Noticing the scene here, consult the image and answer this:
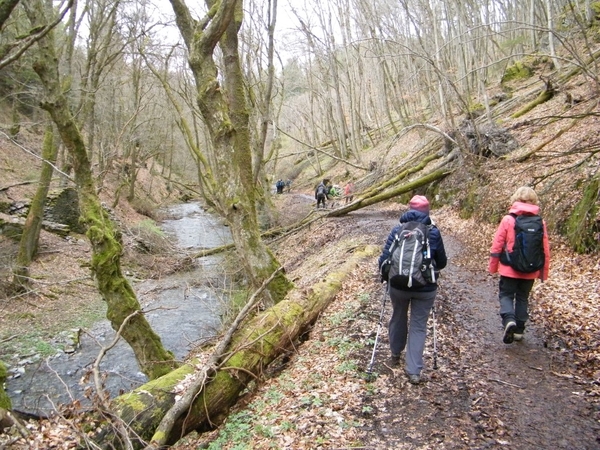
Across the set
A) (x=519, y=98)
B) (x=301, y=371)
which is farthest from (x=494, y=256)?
(x=519, y=98)

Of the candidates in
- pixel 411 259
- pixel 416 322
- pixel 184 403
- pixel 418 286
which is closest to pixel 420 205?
pixel 411 259

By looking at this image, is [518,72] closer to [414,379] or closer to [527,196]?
[527,196]

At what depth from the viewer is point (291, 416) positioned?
4.55 meters

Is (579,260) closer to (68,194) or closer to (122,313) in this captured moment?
(122,313)

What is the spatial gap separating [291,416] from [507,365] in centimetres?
269

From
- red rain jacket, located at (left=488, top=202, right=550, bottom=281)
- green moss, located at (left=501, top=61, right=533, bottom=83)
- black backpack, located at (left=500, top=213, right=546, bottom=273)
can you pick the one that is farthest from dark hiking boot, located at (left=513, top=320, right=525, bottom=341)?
green moss, located at (left=501, top=61, right=533, bottom=83)

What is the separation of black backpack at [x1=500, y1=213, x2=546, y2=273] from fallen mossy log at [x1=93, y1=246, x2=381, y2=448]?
330 centimetres

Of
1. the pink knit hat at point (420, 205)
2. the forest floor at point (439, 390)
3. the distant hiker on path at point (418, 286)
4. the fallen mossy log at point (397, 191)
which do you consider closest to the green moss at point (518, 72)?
the fallen mossy log at point (397, 191)

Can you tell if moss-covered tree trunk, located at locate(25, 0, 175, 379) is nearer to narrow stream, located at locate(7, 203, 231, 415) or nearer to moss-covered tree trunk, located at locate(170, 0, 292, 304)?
narrow stream, located at locate(7, 203, 231, 415)

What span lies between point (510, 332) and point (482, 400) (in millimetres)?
1461

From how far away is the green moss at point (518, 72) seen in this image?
23484mm

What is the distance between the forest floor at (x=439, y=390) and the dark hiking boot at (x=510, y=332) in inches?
4.1

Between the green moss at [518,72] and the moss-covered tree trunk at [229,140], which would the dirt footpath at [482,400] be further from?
the green moss at [518,72]

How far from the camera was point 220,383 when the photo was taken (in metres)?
5.22
